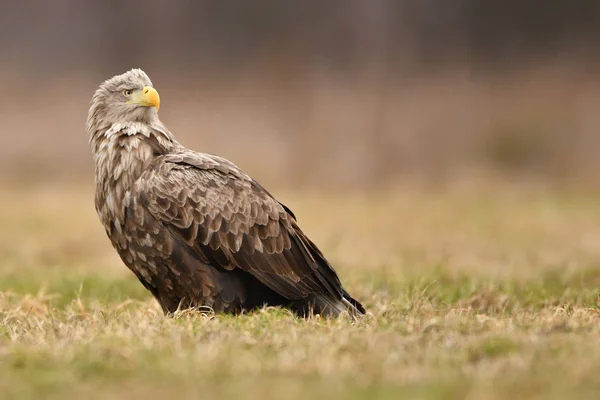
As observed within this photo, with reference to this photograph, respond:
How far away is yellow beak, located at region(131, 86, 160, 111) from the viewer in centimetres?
699

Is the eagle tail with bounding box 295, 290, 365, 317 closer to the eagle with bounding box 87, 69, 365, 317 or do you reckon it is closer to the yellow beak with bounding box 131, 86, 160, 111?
the eagle with bounding box 87, 69, 365, 317

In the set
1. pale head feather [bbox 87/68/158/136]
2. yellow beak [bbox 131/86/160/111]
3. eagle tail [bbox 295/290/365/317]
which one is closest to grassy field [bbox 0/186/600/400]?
eagle tail [bbox 295/290/365/317]

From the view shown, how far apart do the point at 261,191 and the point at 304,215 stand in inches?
411

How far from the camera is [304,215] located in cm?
1730

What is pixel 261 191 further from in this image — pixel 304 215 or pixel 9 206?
pixel 9 206

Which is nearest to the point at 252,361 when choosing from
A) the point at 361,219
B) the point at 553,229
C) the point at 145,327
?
the point at 145,327

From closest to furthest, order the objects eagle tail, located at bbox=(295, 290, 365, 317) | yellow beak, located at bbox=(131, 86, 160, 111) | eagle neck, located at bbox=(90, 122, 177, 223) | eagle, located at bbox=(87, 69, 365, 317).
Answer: eagle, located at bbox=(87, 69, 365, 317) < eagle neck, located at bbox=(90, 122, 177, 223) < eagle tail, located at bbox=(295, 290, 365, 317) < yellow beak, located at bbox=(131, 86, 160, 111)

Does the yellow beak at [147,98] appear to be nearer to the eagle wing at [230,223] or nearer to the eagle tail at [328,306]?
the eagle wing at [230,223]

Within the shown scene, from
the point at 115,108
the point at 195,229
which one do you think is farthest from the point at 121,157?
the point at 195,229

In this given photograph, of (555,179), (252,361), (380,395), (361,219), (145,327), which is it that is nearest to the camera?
(380,395)

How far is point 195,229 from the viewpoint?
6484 mm

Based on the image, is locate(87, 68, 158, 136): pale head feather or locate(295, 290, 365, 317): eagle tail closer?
locate(295, 290, 365, 317): eagle tail

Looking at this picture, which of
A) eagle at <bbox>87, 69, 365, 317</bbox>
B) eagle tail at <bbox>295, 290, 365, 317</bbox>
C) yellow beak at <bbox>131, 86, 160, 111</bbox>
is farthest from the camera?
yellow beak at <bbox>131, 86, 160, 111</bbox>

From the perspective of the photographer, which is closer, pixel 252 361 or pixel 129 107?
pixel 252 361
